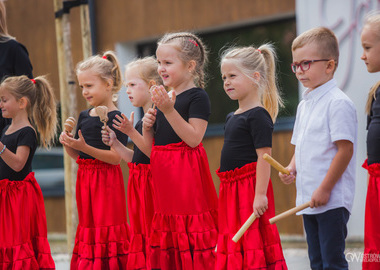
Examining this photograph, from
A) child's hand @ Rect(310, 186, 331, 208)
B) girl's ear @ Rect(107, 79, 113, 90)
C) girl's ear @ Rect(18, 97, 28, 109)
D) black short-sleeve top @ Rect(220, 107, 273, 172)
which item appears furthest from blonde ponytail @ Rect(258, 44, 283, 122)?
girl's ear @ Rect(18, 97, 28, 109)

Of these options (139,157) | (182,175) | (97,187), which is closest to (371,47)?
(182,175)

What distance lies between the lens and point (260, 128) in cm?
330

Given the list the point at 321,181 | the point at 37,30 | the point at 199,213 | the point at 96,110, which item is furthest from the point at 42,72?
the point at 321,181

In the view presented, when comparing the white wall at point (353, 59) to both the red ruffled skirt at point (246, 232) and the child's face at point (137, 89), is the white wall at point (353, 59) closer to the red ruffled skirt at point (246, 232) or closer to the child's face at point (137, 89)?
the child's face at point (137, 89)

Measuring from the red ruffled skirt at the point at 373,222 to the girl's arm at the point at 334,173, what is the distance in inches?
7.0

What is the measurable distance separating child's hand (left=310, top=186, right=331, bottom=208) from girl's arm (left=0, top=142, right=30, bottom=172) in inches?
84.4

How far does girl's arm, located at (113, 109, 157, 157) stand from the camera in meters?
3.63

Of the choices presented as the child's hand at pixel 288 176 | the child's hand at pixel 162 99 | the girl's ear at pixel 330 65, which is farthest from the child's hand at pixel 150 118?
the girl's ear at pixel 330 65

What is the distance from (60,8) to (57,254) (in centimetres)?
314

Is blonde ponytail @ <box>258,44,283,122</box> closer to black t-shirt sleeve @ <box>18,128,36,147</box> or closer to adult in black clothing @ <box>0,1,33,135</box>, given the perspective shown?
black t-shirt sleeve @ <box>18,128,36,147</box>

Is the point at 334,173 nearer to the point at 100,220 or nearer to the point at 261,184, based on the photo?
the point at 261,184

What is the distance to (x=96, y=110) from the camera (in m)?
3.89

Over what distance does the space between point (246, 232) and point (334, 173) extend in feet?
2.21

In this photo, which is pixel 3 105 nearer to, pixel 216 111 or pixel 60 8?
pixel 60 8
